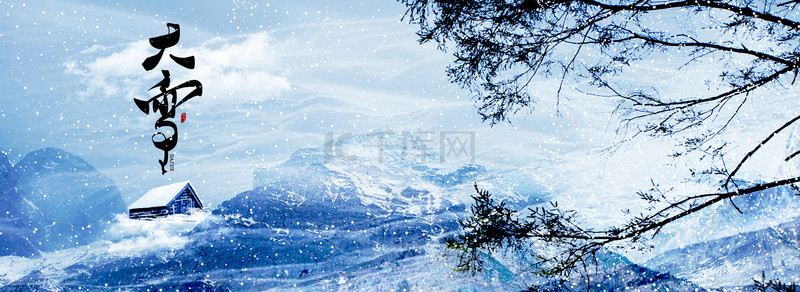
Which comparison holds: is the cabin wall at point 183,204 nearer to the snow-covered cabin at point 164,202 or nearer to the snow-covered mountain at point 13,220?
the snow-covered cabin at point 164,202

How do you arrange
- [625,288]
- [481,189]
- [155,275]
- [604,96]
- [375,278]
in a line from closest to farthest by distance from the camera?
1. [481,189]
2. [604,96]
3. [155,275]
4. [375,278]
5. [625,288]

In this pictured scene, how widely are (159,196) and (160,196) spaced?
14 cm

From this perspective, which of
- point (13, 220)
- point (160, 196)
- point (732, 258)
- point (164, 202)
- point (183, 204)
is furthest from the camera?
point (732, 258)

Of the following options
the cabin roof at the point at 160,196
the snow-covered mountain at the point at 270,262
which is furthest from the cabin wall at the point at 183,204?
the snow-covered mountain at the point at 270,262

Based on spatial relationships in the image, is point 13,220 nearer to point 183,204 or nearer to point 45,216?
point 45,216

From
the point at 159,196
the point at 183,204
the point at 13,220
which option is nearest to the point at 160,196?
the point at 159,196

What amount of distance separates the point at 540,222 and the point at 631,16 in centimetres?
269

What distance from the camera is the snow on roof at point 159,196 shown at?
85.0 feet

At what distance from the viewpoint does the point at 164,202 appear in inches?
1012

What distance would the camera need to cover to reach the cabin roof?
25922 mm

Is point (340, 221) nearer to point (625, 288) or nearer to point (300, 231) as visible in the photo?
point (300, 231)

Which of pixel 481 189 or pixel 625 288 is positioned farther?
pixel 625 288

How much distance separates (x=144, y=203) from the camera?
26.8 metres

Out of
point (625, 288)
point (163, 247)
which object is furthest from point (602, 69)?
point (625, 288)
